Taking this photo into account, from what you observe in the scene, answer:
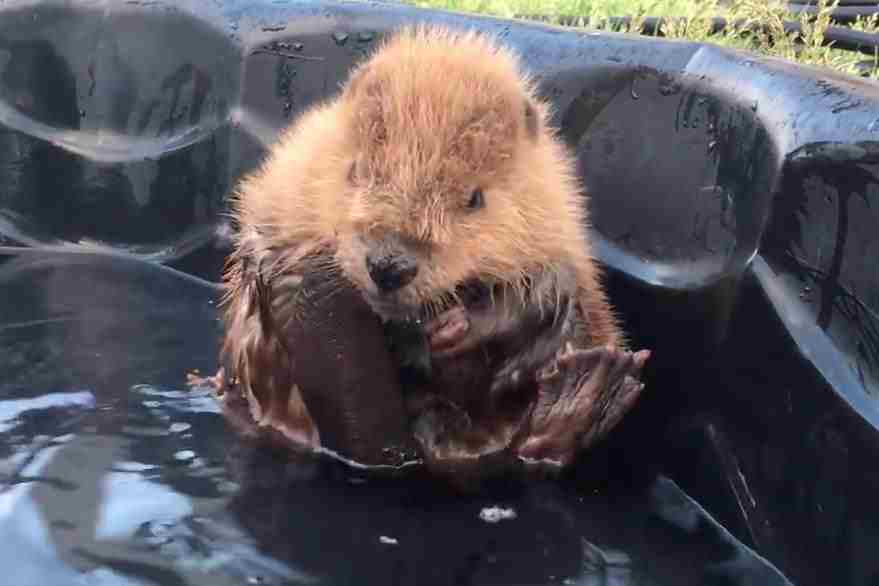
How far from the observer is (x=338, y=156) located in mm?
2379

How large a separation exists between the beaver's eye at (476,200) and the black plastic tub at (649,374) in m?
0.55

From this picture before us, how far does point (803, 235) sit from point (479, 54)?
746mm

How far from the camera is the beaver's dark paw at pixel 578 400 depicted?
237 centimetres

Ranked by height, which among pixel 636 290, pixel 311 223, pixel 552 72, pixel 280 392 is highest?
pixel 552 72

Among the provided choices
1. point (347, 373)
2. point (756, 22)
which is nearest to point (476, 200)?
point (347, 373)

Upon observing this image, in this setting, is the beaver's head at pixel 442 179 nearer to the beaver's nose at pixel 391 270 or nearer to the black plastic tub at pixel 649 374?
the beaver's nose at pixel 391 270

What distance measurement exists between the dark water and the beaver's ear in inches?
29.0

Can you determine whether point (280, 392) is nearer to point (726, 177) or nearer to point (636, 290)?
point (636, 290)

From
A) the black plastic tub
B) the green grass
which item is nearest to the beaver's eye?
the black plastic tub

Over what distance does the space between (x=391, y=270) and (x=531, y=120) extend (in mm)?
601

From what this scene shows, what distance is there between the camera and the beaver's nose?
203 cm

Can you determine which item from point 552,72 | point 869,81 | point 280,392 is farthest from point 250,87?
point 869,81

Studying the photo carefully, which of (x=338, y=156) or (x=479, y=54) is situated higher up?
(x=479, y=54)

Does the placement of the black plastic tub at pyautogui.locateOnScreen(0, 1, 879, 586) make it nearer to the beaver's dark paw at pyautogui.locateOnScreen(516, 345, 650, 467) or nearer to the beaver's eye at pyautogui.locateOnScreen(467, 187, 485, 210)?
the beaver's dark paw at pyautogui.locateOnScreen(516, 345, 650, 467)
